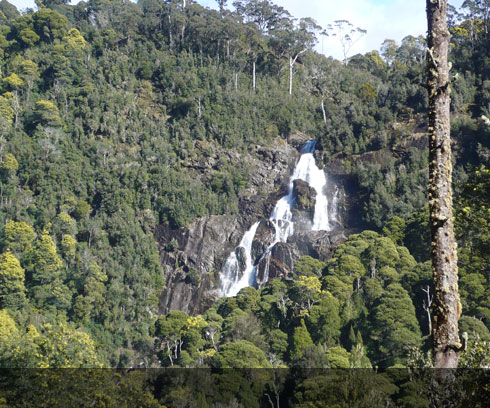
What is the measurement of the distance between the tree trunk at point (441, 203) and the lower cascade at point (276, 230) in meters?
46.7

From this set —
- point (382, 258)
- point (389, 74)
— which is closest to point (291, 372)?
point (382, 258)

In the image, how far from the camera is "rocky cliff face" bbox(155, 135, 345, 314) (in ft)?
169

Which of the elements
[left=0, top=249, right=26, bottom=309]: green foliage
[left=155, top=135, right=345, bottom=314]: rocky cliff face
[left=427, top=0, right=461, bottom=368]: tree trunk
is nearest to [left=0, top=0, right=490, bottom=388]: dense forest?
[left=0, top=249, right=26, bottom=309]: green foliage

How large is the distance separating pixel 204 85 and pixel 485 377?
6848 centimetres

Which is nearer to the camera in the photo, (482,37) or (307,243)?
(307,243)

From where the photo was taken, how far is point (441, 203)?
6395 mm

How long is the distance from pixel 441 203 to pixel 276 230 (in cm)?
4938

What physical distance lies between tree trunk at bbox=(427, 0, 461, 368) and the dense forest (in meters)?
7.73

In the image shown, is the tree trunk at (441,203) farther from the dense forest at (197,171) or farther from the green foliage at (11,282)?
the green foliage at (11,282)

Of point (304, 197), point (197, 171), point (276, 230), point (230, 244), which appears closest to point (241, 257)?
point (230, 244)

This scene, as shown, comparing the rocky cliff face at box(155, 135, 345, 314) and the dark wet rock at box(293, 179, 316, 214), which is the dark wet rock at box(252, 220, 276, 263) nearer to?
the rocky cliff face at box(155, 135, 345, 314)

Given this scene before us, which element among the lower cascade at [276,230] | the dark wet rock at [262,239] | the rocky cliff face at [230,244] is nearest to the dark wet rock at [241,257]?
the lower cascade at [276,230]

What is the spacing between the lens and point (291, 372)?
29047 mm

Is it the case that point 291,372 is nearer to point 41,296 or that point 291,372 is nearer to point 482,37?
point 41,296
